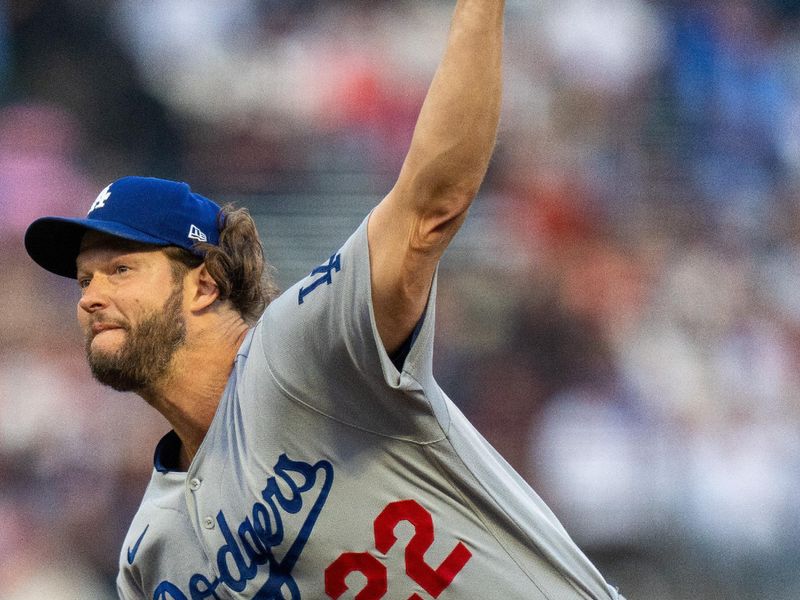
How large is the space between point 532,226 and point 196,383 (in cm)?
399

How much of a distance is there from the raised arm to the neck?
29.4 inches

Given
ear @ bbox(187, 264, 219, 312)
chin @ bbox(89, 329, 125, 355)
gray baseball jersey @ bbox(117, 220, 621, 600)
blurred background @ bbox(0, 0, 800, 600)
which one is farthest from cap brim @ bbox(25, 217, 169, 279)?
blurred background @ bbox(0, 0, 800, 600)

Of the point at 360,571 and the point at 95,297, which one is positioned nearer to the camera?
the point at 360,571

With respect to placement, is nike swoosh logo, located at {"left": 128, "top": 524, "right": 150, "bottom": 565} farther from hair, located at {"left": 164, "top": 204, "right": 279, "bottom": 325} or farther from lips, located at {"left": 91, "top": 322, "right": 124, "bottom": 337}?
hair, located at {"left": 164, "top": 204, "right": 279, "bottom": 325}

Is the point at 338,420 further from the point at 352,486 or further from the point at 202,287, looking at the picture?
the point at 202,287

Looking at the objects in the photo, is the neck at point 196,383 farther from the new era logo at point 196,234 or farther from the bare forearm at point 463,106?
the bare forearm at point 463,106

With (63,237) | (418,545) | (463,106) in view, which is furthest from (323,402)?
(63,237)

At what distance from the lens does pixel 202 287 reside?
279cm

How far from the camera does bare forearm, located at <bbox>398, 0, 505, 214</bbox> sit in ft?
6.14

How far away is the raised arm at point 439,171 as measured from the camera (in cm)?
187

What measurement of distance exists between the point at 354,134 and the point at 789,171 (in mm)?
2427

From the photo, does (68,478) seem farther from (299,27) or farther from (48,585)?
(299,27)

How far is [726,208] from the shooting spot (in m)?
6.61

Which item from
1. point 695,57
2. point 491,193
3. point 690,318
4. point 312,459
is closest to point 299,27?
point 491,193
